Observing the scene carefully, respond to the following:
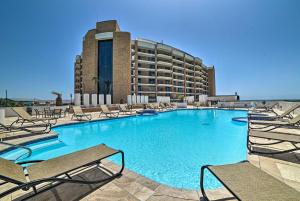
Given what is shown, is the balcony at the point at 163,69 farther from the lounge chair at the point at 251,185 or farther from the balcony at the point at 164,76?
the lounge chair at the point at 251,185

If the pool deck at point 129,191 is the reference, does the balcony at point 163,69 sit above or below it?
above

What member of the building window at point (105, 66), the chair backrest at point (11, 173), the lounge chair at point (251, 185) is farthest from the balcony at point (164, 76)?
the chair backrest at point (11, 173)

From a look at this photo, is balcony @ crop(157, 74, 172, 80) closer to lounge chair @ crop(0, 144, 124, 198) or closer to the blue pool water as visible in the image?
the blue pool water

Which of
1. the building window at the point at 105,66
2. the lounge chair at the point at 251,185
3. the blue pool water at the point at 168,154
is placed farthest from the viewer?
the building window at the point at 105,66

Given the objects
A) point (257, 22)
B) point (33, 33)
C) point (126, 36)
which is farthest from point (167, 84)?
point (33, 33)

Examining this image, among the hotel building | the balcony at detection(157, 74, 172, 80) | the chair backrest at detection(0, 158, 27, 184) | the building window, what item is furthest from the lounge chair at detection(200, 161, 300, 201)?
the balcony at detection(157, 74, 172, 80)

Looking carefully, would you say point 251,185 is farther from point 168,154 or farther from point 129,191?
point 168,154

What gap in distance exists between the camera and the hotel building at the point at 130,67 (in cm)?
2922

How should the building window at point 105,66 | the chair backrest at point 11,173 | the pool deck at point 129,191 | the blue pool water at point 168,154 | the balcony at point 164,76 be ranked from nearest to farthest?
1. the chair backrest at point 11,173
2. the pool deck at point 129,191
3. the blue pool water at point 168,154
4. the building window at point 105,66
5. the balcony at point 164,76

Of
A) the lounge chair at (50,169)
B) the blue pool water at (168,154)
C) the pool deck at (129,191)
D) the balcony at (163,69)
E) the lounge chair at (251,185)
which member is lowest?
the blue pool water at (168,154)

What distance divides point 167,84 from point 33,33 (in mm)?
31464

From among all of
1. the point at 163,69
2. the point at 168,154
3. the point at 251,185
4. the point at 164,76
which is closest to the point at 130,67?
the point at 163,69

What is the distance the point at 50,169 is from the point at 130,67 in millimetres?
29450

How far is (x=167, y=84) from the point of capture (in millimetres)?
40719
